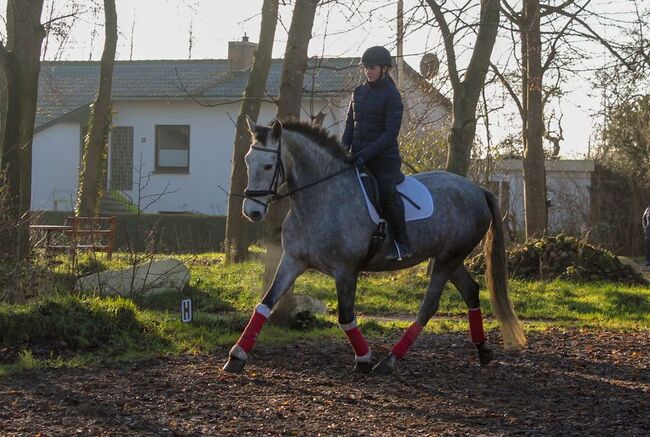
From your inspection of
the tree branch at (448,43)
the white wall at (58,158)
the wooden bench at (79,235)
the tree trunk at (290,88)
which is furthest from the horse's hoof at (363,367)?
the white wall at (58,158)

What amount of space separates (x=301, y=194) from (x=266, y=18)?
1339 centimetres

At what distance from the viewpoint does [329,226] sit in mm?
9219

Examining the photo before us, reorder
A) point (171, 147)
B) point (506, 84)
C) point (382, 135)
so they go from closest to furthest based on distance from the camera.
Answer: point (382, 135) → point (506, 84) → point (171, 147)

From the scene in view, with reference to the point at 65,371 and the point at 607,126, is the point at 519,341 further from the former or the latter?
the point at 607,126

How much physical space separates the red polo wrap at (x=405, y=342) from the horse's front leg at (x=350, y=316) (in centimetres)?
31

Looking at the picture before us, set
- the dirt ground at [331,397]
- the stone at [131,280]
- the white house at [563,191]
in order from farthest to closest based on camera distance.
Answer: the white house at [563,191] < the stone at [131,280] < the dirt ground at [331,397]

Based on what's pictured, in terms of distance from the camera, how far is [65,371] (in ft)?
30.1

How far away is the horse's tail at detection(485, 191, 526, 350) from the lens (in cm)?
1082

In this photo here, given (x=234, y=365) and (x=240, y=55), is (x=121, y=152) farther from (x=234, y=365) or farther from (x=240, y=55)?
(x=234, y=365)

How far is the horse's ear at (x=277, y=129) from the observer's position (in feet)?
29.5

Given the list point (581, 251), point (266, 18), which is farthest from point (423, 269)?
point (266, 18)

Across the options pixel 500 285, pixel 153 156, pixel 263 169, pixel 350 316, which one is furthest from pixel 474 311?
pixel 153 156

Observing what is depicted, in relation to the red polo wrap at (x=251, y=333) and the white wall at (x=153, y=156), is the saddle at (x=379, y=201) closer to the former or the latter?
the red polo wrap at (x=251, y=333)

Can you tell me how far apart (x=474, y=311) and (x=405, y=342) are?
1.05 metres
